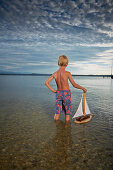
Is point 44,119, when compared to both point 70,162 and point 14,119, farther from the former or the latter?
point 70,162

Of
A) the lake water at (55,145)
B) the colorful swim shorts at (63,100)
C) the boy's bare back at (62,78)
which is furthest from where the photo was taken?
the colorful swim shorts at (63,100)

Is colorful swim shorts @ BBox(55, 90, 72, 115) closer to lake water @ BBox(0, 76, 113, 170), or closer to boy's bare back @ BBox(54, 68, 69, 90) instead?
boy's bare back @ BBox(54, 68, 69, 90)

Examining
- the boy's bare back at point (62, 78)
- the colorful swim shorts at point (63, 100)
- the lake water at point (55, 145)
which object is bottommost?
the lake water at point (55, 145)

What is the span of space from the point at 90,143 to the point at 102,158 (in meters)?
0.75

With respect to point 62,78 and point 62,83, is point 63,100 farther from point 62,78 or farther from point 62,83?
point 62,78

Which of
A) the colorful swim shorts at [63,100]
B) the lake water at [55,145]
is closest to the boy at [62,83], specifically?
the colorful swim shorts at [63,100]

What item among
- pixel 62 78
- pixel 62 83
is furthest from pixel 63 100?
pixel 62 78

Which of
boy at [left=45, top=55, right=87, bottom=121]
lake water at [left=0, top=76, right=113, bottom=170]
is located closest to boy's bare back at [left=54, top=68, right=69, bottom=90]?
boy at [left=45, top=55, right=87, bottom=121]

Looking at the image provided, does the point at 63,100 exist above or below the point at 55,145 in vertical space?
above

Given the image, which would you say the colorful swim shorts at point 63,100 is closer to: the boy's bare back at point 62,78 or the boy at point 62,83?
the boy at point 62,83

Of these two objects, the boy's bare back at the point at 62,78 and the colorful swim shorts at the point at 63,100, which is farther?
the colorful swim shorts at the point at 63,100

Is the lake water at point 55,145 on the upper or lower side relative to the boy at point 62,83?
lower

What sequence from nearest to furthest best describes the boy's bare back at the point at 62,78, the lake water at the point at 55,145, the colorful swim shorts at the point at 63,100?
the lake water at the point at 55,145, the boy's bare back at the point at 62,78, the colorful swim shorts at the point at 63,100

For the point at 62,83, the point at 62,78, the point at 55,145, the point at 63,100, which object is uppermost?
the point at 62,78
